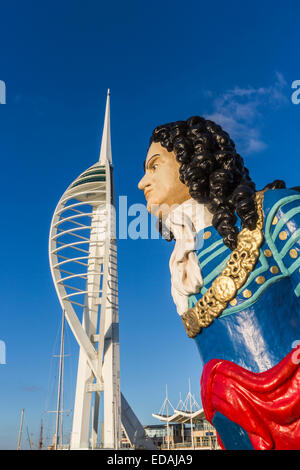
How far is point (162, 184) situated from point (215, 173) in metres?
0.55

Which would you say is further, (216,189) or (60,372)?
(60,372)

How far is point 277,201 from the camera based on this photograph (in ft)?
10.2

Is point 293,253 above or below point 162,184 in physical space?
below

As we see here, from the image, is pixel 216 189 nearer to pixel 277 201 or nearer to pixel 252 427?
pixel 277 201

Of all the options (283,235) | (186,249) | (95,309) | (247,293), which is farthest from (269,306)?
(95,309)

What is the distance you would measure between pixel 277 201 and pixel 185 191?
926mm

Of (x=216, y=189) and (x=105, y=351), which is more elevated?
(x=105, y=351)

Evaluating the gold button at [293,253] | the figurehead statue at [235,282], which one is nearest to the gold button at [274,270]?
the figurehead statue at [235,282]

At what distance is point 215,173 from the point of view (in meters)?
3.50

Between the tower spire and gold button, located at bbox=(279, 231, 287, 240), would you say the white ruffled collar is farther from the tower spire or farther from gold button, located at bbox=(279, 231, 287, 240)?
the tower spire

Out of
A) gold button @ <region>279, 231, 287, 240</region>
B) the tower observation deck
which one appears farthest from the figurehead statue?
the tower observation deck

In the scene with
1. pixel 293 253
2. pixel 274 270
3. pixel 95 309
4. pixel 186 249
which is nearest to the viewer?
pixel 293 253

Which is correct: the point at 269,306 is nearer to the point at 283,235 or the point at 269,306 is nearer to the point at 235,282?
the point at 235,282

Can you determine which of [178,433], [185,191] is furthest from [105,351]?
[178,433]
